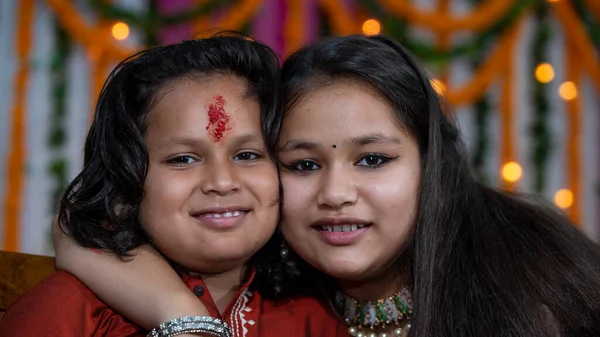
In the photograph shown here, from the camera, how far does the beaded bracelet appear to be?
4.46ft

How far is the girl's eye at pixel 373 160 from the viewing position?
1.58m

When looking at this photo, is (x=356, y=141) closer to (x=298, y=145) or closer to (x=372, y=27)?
(x=298, y=145)

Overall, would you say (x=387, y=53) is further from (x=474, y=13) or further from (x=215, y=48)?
(x=474, y=13)

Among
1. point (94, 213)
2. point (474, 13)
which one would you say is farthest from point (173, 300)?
point (474, 13)

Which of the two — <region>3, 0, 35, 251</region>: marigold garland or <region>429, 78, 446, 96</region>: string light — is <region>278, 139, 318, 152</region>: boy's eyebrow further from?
<region>3, 0, 35, 251</region>: marigold garland

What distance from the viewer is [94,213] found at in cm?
156

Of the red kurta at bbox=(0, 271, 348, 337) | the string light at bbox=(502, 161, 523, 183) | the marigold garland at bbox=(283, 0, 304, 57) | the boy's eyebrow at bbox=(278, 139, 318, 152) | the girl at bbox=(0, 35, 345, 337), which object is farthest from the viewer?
the string light at bbox=(502, 161, 523, 183)

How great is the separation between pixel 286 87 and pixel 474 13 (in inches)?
75.7

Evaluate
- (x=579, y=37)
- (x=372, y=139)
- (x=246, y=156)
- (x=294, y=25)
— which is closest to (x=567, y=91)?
(x=579, y=37)

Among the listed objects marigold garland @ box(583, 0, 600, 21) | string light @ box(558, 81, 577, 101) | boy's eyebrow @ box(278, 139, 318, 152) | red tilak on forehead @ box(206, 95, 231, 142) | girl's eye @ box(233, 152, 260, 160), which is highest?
marigold garland @ box(583, 0, 600, 21)

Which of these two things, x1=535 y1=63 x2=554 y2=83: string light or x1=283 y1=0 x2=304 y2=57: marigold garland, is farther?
x1=535 y1=63 x2=554 y2=83: string light

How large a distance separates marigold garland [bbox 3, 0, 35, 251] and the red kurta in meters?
2.02

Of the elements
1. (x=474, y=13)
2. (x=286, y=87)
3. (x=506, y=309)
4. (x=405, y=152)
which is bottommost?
(x=506, y=309)

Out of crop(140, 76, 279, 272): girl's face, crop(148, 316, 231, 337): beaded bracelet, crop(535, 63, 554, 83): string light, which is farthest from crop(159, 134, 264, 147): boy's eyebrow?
crop(535, 63, 554, 83): string light
